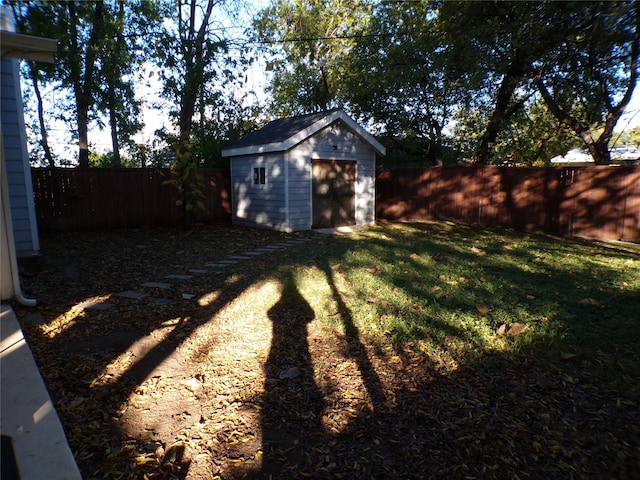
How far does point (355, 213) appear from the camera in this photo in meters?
12.8

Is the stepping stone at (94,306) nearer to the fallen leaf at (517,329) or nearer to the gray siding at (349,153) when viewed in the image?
the fallen leaf at (517,329)

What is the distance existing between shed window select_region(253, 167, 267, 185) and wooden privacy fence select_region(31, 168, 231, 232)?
1.69 m

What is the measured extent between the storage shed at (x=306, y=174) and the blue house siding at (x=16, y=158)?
5.71m

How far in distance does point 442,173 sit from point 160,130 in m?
13.0

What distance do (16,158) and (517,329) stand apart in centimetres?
771

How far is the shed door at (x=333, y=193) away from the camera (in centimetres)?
1178

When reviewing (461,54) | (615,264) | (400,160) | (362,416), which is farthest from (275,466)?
(400,160)

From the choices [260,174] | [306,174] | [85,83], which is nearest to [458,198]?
[306,174]

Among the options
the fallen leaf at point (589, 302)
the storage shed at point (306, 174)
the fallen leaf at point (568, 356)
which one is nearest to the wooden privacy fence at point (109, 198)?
the storage shed at point (306, 174)

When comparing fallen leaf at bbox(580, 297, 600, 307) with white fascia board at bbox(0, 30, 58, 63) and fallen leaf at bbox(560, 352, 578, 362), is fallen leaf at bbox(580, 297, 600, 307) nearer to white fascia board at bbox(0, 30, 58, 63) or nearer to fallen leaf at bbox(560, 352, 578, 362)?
fallen leaf at bbox(560, 352, 578, 362)

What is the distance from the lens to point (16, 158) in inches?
261

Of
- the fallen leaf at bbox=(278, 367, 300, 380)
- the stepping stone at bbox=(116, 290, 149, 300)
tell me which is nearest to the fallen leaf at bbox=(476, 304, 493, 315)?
the fallen leaf at bbox=(278, 367, 300, 380)

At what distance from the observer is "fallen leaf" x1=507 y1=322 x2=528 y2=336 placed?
142 inches

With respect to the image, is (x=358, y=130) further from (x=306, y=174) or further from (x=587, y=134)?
(x=587, y=134)
